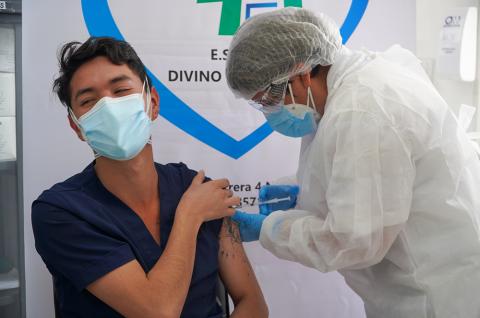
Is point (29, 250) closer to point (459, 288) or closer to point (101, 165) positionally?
point (101, 165)

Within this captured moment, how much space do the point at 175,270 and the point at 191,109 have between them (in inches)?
29.3

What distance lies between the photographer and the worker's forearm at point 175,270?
1159 millimetres

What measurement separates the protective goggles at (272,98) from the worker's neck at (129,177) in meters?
0.37

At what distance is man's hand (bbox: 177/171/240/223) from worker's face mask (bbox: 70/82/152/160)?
0.67 feet

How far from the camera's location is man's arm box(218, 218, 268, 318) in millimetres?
1458

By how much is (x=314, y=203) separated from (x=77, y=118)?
2.35 ft

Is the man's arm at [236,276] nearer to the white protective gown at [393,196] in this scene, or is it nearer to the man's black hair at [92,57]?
the white protective gown at [393,196]

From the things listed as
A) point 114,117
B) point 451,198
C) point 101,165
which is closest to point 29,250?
point 101,165

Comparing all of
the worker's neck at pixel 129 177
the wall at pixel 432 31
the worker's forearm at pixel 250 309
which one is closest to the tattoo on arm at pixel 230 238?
the worker's forearm at pixel 250 309

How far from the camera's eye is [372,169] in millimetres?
1093

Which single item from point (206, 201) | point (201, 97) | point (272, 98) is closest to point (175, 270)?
point (206, 201)

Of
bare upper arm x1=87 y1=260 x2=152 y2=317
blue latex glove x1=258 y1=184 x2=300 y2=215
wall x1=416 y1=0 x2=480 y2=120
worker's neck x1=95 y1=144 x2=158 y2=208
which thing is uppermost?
wall x1=416 y1=0 x2=480 y2=120

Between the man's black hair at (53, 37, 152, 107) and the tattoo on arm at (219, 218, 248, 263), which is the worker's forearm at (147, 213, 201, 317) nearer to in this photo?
the tattoo on arm at (219, 218, 248, 263)

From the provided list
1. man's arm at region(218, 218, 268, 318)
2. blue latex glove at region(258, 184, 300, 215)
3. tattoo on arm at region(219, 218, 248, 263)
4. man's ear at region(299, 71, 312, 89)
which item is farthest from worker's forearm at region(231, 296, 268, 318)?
man's ear at region(299, 71, 312, 89)
